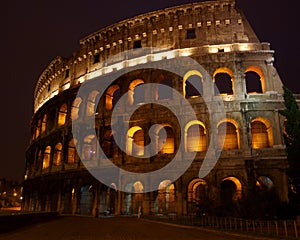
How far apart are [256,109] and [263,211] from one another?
8.89m

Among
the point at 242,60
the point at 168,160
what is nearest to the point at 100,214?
the point at 168,160

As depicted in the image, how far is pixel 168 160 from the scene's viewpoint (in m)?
20.0

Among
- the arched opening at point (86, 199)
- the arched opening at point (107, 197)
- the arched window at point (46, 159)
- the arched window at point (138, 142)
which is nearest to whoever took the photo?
the arched opening at point (107, 197)

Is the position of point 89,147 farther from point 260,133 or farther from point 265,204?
point 265,204

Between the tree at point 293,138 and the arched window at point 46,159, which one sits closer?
the tree at point 293,138

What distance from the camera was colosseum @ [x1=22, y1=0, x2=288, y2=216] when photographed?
1928cm

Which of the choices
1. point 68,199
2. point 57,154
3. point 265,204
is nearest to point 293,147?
point 265,204

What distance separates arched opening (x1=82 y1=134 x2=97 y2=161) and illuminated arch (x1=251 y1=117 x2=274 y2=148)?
12.8 m

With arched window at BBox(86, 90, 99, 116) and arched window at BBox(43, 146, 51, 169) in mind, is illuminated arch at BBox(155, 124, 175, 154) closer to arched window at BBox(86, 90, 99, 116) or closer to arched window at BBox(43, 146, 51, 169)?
arched window at BBox(86, 90, 99, 116)

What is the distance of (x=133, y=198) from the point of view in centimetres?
2173

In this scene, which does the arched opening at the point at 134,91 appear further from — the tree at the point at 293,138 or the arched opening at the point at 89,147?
the tree at the point at 293,138

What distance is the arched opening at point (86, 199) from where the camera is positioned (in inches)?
917

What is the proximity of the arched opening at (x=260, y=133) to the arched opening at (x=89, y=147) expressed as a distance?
12816 millimetres

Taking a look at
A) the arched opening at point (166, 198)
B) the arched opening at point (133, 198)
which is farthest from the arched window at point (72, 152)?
the arched opening at point (166, 198)
